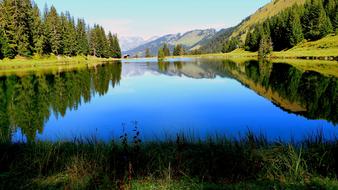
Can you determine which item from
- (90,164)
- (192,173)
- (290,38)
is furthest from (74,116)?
(290,38)

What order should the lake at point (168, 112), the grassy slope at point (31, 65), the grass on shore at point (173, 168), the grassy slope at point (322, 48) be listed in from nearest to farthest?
the grass on shore at point (173, 168) < the lake at point (168, 112) < the grassy slope at point (31, 65) < the grassy slope at point (322, 48)

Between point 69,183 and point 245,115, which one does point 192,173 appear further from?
point 245,115

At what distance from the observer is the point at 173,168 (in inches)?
361

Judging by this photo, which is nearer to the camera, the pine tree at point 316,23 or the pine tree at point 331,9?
the pine tree at point 316,23

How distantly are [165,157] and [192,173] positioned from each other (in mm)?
1320

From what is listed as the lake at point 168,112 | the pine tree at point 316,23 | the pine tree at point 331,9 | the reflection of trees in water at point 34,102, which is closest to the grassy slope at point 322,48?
the pine tree at point 316,23

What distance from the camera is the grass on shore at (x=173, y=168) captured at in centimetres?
812

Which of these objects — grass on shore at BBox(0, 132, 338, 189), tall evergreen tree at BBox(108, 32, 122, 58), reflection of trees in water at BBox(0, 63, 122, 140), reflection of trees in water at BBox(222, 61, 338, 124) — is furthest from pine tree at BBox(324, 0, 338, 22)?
grass on shore at BBox(0, 132, 338, 189)

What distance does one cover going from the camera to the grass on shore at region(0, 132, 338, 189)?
812cm

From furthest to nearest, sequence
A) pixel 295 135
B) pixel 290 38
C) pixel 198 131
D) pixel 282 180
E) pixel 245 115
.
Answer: pixel 290 38
pixel 245 115
pixel 198 131
pixel 295 135
pixel 282 180

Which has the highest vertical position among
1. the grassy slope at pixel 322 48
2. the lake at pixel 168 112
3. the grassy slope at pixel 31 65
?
the grassy slope at pixel 322 48

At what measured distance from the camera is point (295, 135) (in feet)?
54.6

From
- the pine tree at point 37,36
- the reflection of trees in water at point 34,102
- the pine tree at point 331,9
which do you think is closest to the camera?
the reflection of trees in water at point 34,102

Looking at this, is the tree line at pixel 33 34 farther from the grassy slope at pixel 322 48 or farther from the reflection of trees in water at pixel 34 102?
the grassy slope at pixel 322 48
